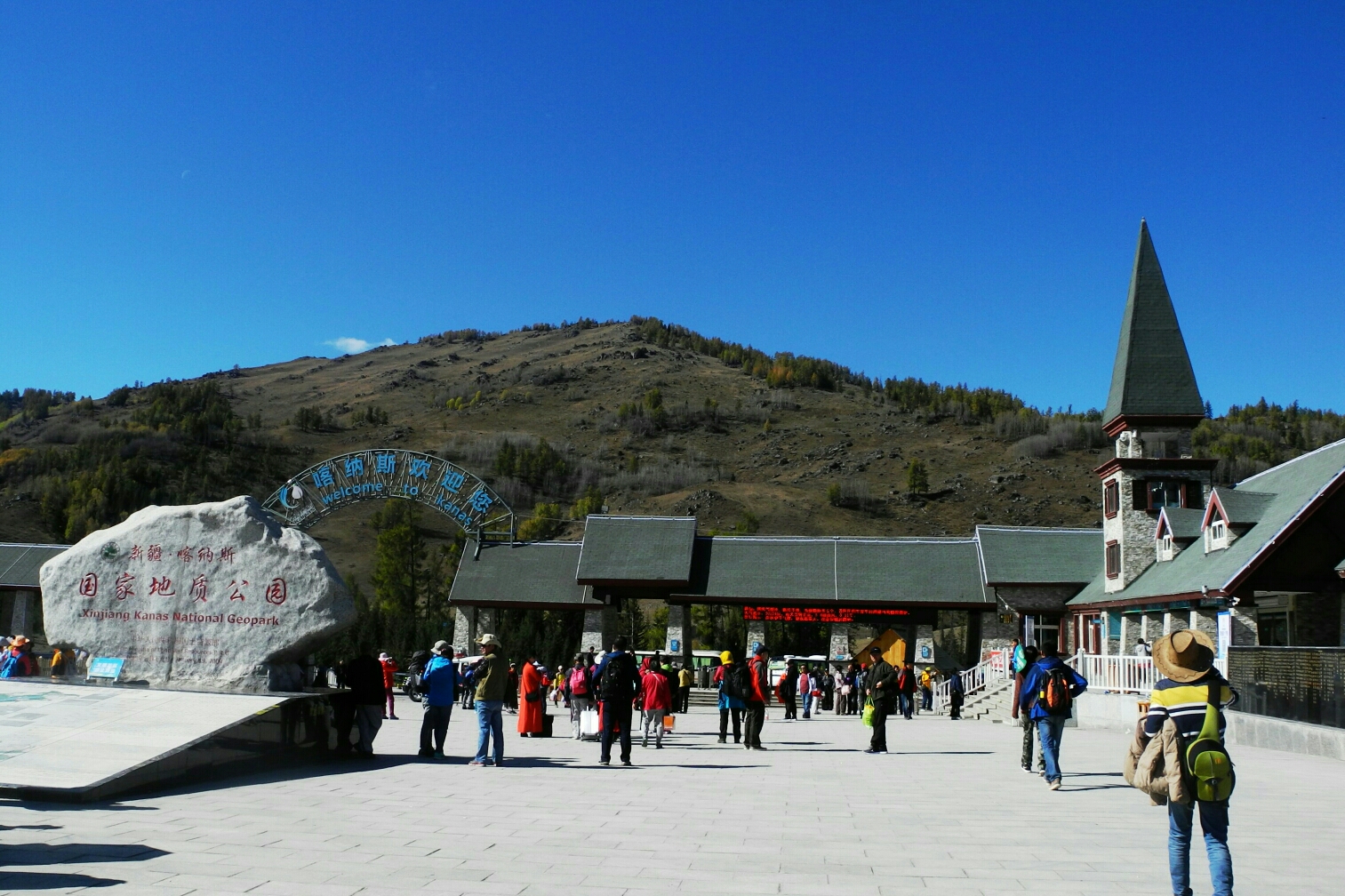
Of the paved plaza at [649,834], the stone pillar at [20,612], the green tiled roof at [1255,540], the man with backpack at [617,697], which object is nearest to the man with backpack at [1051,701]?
the paved plaza at [649,834]

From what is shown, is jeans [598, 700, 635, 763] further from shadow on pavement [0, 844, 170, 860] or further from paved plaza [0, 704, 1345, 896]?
shadow on pavement [0, 844, 170, 860]

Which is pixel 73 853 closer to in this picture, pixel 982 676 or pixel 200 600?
pixel 200 600

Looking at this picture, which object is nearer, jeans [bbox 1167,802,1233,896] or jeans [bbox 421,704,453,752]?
jeans [bbox 1167,802,1233,896]

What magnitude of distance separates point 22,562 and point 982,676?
40.2m

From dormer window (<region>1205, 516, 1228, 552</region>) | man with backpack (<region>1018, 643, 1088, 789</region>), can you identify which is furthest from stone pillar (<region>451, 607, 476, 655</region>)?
man with backpack (<region>1018, 643, 1088, 789</region>)

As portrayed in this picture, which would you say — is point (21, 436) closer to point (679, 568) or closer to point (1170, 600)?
point (679, 568)

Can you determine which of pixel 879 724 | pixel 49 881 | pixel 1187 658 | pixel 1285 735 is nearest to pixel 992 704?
pixel 1285 735

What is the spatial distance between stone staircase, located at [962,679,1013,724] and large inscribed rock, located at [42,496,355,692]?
21.5 metres

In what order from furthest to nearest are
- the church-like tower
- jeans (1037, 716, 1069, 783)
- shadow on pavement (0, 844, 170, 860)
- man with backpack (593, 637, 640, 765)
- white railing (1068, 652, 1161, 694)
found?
the church-like tower, white railing (1068, 652, 1161, 694), man with backpack (593, 637, 640, 765), jeans (1037, 716, 1069, 783), shadow on pavement (0, 844, 170, 860)

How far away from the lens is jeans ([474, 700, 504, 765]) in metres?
14.0

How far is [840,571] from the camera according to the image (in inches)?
1676

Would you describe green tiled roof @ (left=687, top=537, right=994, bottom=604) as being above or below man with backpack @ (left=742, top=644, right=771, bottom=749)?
above

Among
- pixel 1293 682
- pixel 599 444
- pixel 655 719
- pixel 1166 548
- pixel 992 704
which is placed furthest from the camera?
pixel 599 444

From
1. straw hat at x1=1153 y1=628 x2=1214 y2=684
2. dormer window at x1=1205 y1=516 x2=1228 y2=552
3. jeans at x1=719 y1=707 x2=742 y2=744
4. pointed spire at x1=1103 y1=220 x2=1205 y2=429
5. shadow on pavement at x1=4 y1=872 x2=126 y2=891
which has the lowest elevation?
jeans at x1=719 y1=707 x2=742 y2=744
